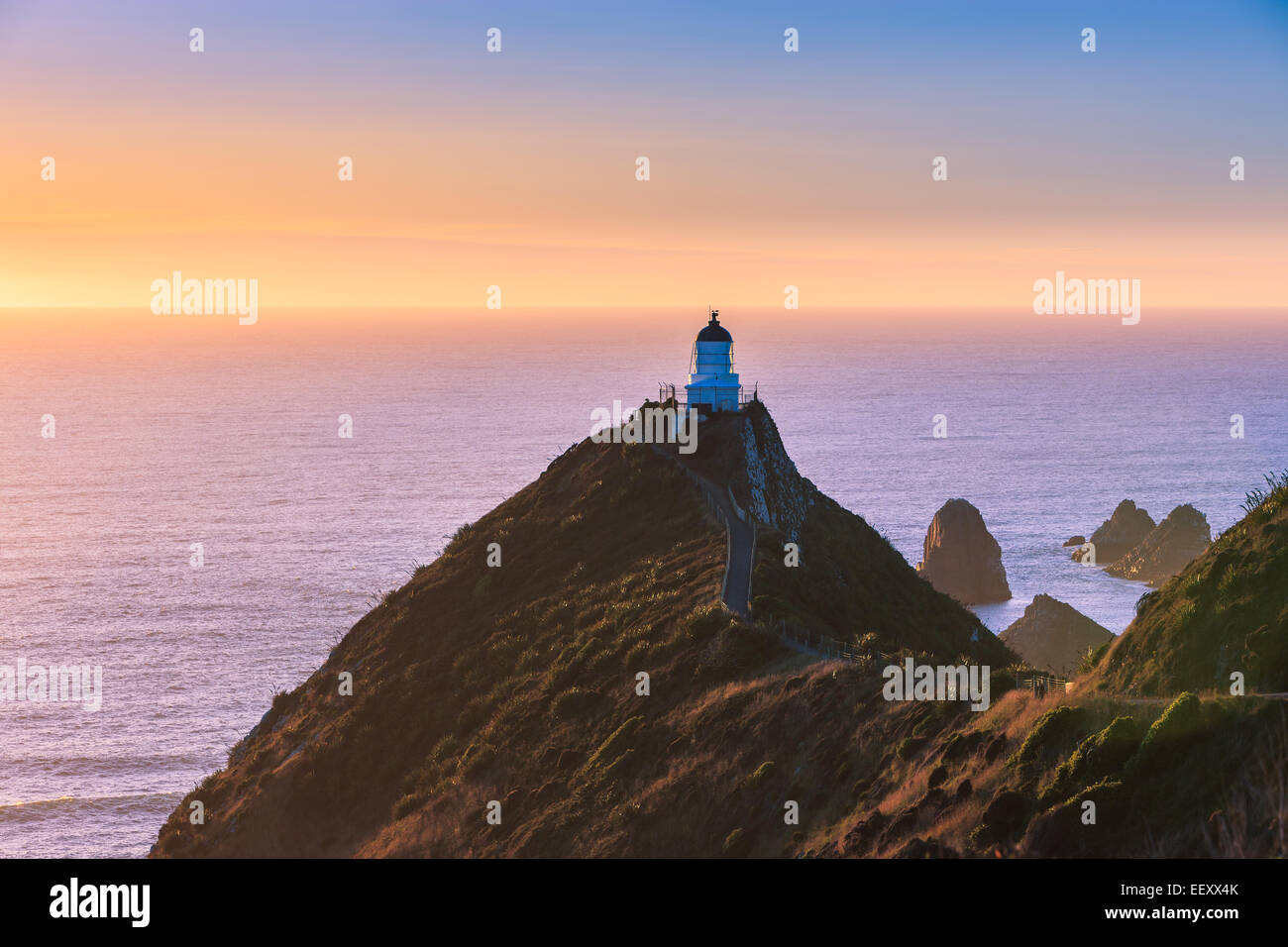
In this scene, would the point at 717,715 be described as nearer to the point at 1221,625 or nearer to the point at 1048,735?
the point at 1048,735

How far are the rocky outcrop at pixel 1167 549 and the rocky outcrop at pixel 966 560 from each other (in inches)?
667

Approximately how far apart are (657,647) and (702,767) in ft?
34.7

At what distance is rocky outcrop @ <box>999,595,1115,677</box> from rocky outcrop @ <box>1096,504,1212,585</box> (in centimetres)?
2865

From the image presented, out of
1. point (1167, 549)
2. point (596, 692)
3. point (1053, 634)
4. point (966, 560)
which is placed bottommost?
point (1053, 634)

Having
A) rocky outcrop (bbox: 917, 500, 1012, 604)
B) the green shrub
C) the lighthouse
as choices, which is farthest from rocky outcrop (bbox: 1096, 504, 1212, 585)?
the green shrub

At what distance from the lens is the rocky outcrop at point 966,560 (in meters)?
129

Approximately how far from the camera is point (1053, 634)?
10750cm

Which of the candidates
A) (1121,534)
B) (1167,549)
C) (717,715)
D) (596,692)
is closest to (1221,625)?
(717,715)

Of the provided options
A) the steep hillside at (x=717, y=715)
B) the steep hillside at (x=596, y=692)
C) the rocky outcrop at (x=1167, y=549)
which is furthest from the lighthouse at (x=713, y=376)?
the rocky outcrop at (x=1167, y=549)

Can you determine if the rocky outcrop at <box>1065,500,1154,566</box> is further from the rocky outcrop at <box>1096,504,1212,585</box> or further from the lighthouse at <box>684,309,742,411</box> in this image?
the lighthouse at <box>684,309,742,411</box>

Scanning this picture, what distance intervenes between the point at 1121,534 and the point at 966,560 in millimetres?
25878

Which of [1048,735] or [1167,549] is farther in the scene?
[1167,549]

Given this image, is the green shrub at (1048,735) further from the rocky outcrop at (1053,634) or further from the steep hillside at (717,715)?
the rocky outcrop at (1053,634)

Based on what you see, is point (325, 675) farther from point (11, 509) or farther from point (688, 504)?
point (11, 509)
